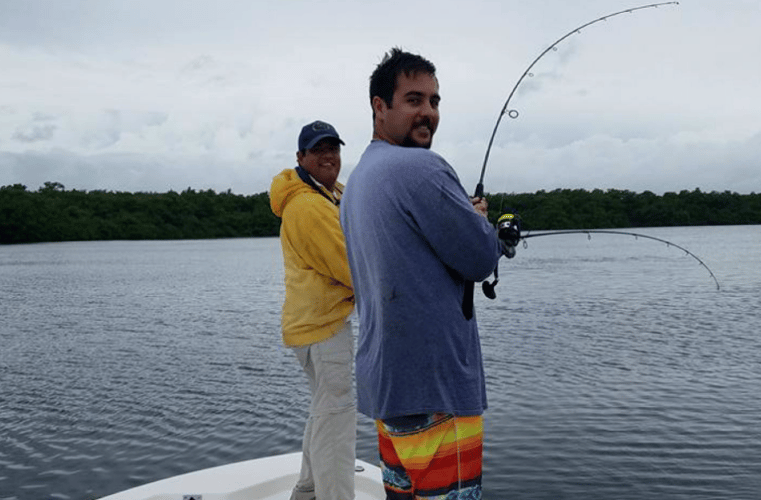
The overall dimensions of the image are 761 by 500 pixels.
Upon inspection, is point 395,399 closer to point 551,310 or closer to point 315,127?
point 315,127

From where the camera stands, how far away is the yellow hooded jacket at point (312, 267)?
3465mm

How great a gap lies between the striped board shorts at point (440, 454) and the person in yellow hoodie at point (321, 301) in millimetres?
1290

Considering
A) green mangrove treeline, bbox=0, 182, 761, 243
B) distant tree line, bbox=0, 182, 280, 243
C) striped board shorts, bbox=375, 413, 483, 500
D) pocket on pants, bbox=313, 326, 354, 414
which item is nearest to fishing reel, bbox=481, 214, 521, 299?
striped board shorts, bbox=375, 413, 483, 500

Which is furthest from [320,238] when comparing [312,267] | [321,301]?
[321,301]

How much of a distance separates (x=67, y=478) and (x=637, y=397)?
7.41 metres

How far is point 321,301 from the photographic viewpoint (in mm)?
3543

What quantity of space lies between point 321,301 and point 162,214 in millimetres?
113524

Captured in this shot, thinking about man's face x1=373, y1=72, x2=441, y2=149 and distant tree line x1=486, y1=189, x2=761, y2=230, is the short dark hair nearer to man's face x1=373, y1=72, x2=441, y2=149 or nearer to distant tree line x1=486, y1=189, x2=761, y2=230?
man's face x1=373, y1=72, x2=441, y2=149

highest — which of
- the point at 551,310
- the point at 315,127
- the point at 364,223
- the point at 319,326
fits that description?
the point at 315,127

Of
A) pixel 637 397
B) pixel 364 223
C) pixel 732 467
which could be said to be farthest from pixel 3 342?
pixel 364 223

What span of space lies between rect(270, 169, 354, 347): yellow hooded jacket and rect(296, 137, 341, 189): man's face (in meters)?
0.08

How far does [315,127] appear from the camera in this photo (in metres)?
3.67

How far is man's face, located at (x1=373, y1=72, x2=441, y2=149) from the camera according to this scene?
2.34 m

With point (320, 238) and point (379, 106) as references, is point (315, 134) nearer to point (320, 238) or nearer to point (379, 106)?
point (320, 238)
